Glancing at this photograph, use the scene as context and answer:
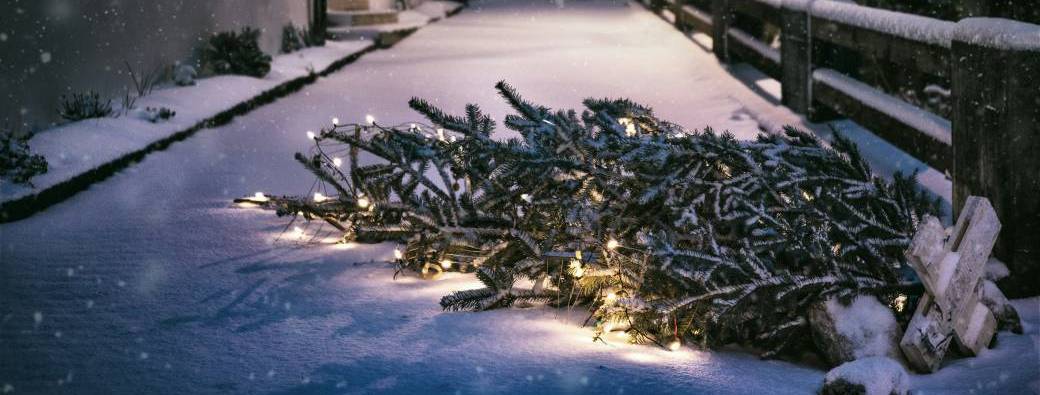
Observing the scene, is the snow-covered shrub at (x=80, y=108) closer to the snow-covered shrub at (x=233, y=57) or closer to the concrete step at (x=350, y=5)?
the snow-covered shrub at (x=233, y=57)

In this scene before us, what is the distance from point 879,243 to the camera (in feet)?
12.7

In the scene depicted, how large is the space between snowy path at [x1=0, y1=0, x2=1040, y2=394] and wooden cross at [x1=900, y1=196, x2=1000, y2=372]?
0.08m

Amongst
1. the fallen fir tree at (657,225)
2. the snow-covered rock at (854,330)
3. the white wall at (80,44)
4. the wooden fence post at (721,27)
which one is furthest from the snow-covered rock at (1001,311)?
the wooden fence post at (721,27)

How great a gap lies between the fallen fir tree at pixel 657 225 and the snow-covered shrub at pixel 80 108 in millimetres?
4039

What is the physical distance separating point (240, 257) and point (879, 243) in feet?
8.31

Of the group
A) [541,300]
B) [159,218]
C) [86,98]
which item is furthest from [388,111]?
[541,300]

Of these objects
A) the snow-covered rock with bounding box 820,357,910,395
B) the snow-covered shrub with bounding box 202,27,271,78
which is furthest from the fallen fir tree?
the snow-covered shrub with bounding box 202,27,271,78

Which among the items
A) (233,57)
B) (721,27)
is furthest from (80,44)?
(721,27)

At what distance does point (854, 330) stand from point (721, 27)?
9555mm

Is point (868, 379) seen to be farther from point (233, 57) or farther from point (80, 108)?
point (233, 57)

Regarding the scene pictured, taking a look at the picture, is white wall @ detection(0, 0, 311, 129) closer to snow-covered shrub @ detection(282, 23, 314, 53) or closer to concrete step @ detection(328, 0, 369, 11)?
snow-covered shrub @ detection(282, 23, 314, 53)

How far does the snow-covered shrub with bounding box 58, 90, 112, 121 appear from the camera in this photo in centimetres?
770

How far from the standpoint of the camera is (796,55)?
8812 millimetres

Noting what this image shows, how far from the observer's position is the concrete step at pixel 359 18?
17281 millimetres
